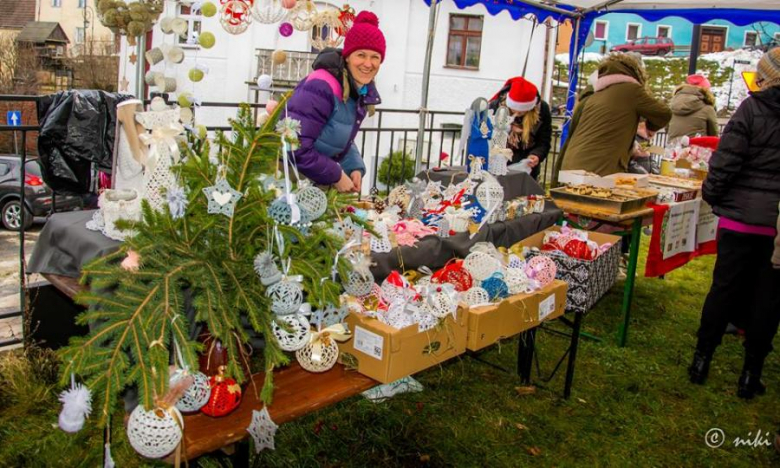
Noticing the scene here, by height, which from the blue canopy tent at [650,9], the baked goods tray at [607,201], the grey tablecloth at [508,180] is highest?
the blue canopy tent at [650,9]

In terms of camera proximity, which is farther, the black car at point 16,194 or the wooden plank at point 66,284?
the black car at point 16,194

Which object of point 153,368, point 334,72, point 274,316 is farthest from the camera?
point 334,72

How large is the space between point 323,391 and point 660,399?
6.99 ft

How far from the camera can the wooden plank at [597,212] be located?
3.66 m

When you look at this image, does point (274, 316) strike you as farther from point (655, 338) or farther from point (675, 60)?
point (675, 60)

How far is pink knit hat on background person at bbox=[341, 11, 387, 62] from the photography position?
104 inches

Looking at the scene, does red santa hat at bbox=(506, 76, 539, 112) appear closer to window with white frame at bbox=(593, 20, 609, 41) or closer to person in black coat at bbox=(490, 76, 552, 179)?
person in black coat at bbox=(490, 76, 552, 179)

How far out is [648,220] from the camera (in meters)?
4.06

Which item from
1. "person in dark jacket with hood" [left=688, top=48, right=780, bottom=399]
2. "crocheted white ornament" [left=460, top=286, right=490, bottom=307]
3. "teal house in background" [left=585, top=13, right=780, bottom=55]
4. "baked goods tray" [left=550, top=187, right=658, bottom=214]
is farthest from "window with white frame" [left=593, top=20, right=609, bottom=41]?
"crocheted white ornament" [left=460, top=286, right=490, bottom=307]

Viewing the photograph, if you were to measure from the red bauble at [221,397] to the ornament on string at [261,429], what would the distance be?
3.1 inches

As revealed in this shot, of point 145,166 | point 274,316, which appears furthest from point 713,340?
point 145,166

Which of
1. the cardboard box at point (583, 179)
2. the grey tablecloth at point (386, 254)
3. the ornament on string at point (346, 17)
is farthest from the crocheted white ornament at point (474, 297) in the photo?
the ornament on string at point (346, 17)

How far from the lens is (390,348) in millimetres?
2018

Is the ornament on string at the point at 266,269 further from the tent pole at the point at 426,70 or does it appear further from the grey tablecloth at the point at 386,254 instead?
the tent pole at the point at 426,70
